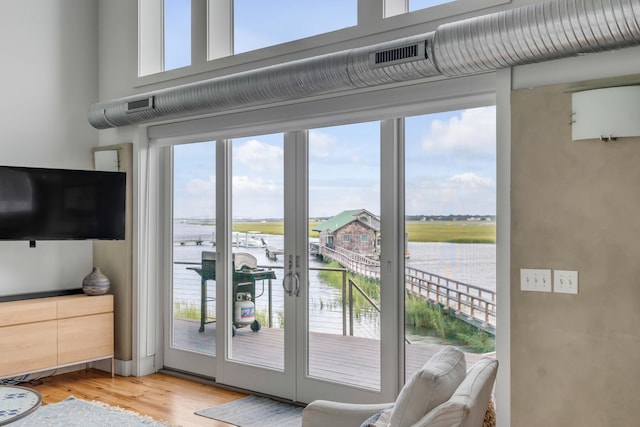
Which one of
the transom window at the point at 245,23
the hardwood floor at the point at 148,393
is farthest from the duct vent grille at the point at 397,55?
the hardwood floor at the point at 148,393

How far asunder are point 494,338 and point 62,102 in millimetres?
4334

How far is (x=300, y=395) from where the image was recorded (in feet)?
14.6

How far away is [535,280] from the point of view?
3.21 meters

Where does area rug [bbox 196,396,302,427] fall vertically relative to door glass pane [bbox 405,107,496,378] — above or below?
below

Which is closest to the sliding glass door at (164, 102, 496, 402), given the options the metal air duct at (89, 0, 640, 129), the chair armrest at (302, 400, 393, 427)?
the metal air duct at (89, 0, 640, 129)

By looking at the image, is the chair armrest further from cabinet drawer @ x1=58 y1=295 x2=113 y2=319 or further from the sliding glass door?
cabinet drawer @ x1=58 y1=295 x2=113 y2=319

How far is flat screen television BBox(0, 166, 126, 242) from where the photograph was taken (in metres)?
4.66

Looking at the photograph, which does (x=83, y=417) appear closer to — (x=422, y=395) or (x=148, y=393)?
(x=148, y=393)

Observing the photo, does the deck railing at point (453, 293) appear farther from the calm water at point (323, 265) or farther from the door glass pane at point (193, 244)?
the door glass pane at point (193, 244)

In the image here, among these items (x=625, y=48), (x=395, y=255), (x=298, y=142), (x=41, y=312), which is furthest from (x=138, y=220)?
(x=625, y=48)

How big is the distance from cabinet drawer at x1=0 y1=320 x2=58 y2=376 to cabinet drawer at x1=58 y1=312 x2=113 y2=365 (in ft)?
0.24

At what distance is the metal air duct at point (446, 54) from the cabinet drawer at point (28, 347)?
2067mm

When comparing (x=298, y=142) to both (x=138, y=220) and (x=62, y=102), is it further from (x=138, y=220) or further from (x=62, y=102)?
(x=62, y=102)

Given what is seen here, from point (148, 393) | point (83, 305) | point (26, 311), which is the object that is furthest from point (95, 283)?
point (148, 393)
